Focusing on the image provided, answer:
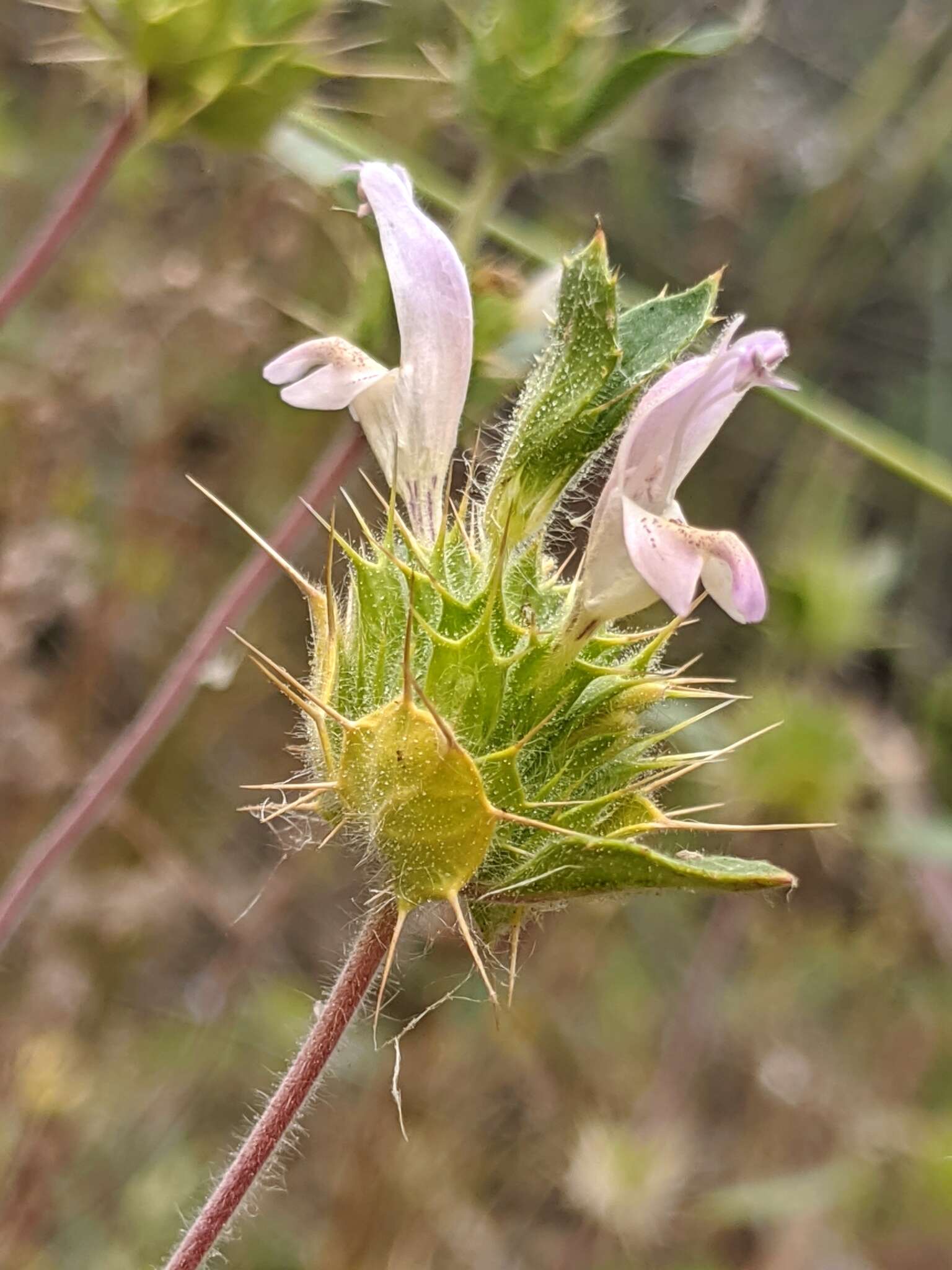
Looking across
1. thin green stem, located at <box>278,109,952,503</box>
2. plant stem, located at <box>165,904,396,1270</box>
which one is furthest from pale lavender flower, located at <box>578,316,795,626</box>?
thin green stem, located at <box>278,109,952,503</box>

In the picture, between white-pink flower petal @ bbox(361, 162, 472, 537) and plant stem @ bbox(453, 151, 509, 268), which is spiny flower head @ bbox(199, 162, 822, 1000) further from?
plant stem @ bbox(453, 151, 509, 268)

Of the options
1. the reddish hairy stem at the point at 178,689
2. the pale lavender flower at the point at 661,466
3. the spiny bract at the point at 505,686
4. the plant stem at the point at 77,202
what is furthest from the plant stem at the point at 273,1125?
the plant stem at the point at 77,202

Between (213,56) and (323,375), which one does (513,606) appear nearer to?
(323,375)

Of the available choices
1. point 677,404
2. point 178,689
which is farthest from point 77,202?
point 677,404

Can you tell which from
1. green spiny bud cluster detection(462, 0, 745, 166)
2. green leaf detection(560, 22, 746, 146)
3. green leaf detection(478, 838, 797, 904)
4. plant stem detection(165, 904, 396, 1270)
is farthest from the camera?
green spiny bud cluster detection(462, 0, 745, 166)

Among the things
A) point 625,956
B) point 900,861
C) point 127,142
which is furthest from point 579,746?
point 625,956

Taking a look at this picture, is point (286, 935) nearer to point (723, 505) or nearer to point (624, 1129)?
point (624, 1129)
